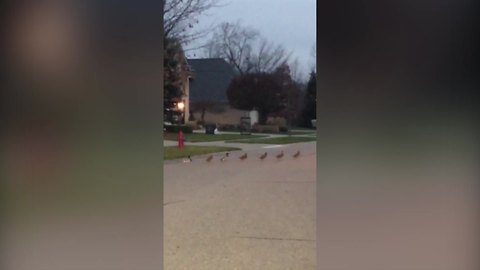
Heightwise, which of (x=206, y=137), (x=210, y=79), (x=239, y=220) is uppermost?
(x=210, y=79)

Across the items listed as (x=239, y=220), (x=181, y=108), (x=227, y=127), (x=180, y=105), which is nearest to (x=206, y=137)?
(x=181, y=108)

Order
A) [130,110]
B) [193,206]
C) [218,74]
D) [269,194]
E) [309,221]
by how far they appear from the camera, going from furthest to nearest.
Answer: [218,74], [269,194], [193,206], [309,221], [130,110]

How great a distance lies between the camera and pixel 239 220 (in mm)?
3908

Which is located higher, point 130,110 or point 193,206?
point 130,110

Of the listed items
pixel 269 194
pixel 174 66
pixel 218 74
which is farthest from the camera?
pixel 218 74

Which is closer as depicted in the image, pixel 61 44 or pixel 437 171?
pixel 437 171

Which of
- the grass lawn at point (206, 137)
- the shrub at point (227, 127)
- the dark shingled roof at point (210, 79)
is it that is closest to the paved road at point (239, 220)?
the dark shingled roof at point (210, 79)

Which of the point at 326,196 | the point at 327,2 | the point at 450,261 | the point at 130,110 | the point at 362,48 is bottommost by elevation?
the point at 450,261

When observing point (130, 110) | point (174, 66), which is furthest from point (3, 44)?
point (174, 66)

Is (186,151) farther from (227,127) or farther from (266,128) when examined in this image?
(266,128)

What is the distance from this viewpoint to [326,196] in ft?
4.19

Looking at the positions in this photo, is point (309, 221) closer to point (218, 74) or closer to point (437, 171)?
point (437, 171)

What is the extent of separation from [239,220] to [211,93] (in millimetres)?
10599

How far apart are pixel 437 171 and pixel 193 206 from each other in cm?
350
